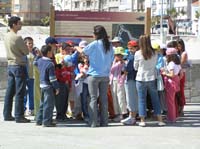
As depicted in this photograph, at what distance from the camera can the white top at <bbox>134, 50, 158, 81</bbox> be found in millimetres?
10578

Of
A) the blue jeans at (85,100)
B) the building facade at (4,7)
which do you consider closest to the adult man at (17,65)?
the blue jeans at (85,100)

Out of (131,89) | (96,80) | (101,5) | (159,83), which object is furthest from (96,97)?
(101,5)

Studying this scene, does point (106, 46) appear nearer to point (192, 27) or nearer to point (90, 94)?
point (90, 94)

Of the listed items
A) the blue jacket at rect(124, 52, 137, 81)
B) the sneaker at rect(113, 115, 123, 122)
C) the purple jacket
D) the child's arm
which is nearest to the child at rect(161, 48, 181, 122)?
the blue jacket at rect(124, 52, 137, 81)

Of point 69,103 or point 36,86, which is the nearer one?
point 36,86

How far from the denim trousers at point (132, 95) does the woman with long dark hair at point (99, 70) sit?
446 mm

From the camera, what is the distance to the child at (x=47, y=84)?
10469 millimetres

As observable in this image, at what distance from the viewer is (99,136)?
31.8 ft

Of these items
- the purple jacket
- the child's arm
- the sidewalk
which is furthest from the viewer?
the purple jacket

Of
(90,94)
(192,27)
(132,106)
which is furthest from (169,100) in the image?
(192,27)

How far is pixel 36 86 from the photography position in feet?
36.1

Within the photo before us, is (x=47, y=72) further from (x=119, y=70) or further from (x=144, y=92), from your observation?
(x=144, y=92)

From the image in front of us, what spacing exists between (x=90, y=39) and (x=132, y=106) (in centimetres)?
334

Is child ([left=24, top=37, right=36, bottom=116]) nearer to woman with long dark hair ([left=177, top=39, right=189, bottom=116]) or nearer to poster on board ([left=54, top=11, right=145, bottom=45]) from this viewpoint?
poster on board ([left=54, top=11, right=145, bottom=45])
